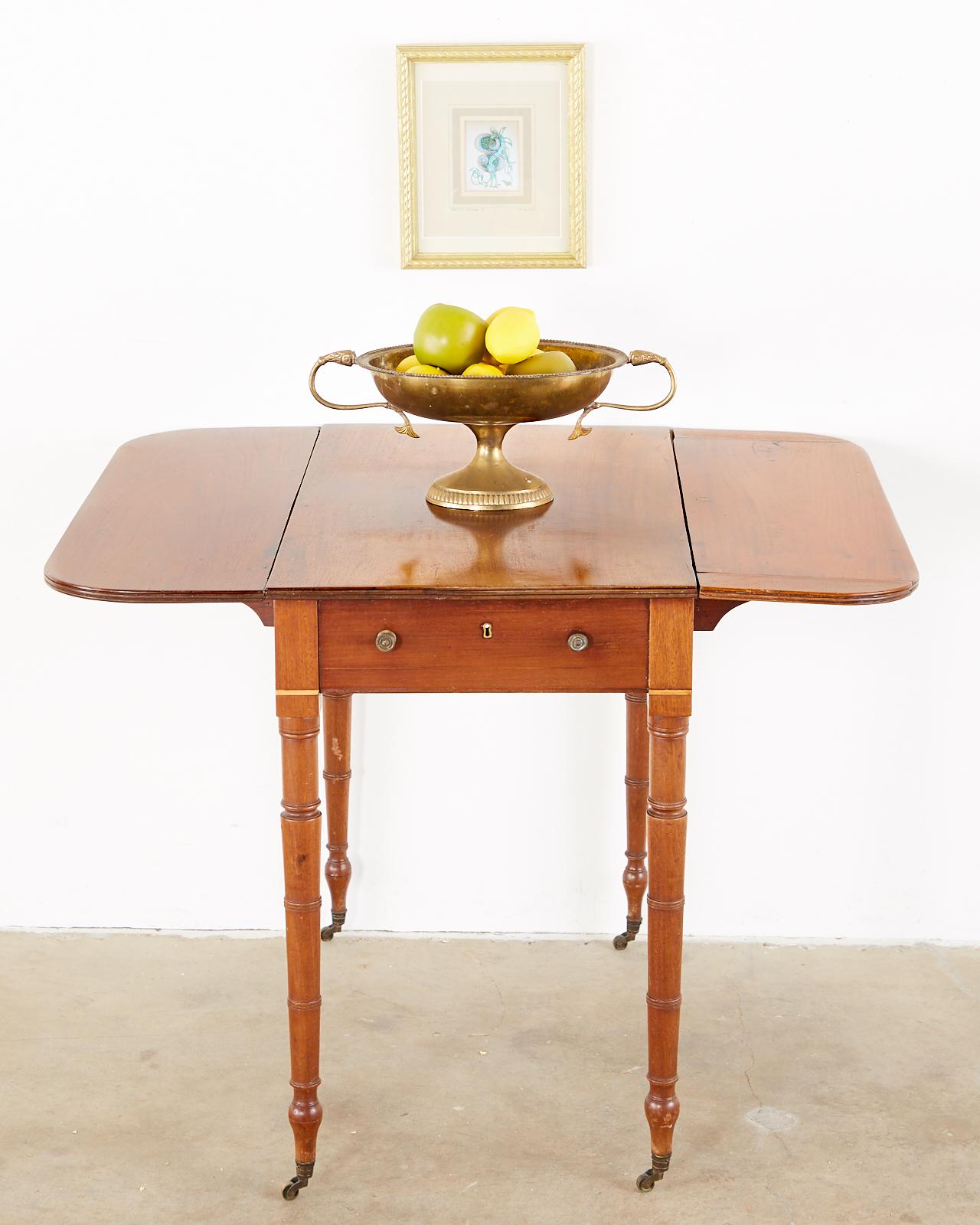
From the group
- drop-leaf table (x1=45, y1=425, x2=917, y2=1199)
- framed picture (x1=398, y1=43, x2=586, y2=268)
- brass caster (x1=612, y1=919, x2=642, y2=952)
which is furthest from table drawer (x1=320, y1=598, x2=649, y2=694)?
brass caster (x1=612, y1=919, x2=642, y2=952)

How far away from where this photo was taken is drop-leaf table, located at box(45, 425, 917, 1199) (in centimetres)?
209

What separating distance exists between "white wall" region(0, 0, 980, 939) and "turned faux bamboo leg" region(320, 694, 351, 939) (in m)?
0.08

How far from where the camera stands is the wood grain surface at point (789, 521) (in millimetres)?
2068

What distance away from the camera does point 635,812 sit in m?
2.94

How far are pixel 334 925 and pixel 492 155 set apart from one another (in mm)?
1525

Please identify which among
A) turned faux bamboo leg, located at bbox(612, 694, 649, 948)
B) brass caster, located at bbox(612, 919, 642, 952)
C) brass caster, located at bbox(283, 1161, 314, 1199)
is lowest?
brass caster, located at bbox(283, 1161, 314, 1199)

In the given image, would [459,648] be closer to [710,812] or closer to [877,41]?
[710,812]

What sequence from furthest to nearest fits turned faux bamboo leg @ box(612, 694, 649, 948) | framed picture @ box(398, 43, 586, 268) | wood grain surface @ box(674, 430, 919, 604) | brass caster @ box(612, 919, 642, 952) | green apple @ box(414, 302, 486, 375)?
1. brass caster @ box(612, 919, 642, 952)
2. turned faux bamboo leg @ box(612, 694, 649, 948)
3. framed picture @ box(398, 43, 586, 268)
4. green apple @ box(414, 302, 486, 375)
5. wood grain surface @ box(674, 430, 919, 604)

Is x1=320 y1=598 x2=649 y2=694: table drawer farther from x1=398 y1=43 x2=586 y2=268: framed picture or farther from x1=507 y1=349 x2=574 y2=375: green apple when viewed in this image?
x1=398 y1=43 x2=586 y2=268: framed picture

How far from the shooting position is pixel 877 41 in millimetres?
2631

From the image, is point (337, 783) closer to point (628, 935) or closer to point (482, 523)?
point (628, 935)

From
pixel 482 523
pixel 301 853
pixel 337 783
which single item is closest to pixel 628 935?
pixel 337 783

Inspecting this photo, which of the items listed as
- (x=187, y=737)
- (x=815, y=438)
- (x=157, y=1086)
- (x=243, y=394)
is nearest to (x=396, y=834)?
(x=187, y=737)

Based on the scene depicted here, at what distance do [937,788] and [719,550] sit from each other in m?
1.08
